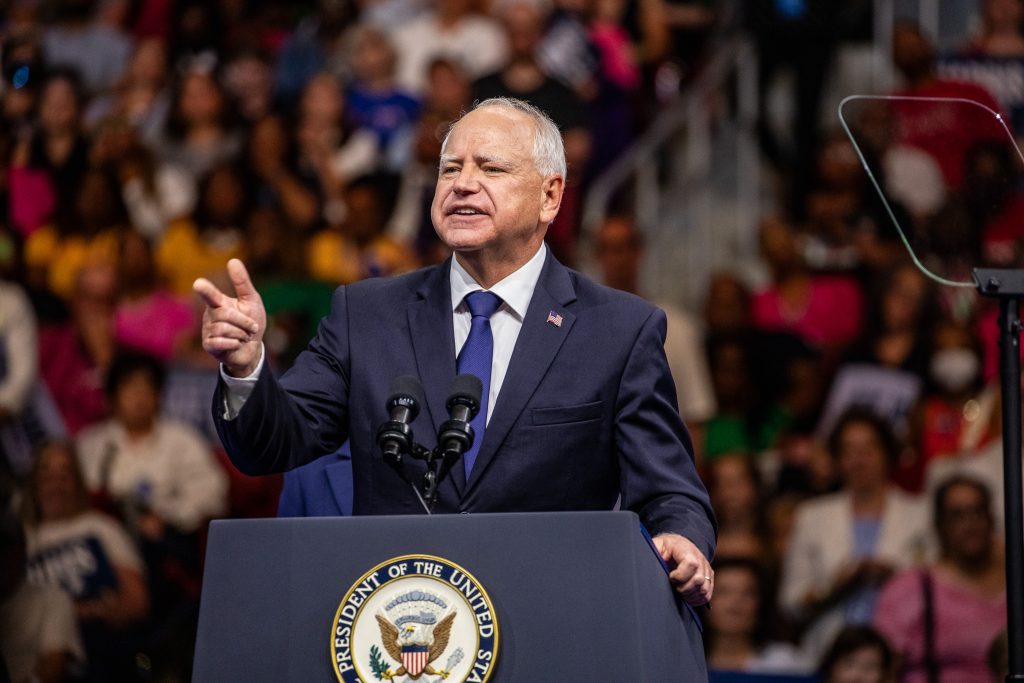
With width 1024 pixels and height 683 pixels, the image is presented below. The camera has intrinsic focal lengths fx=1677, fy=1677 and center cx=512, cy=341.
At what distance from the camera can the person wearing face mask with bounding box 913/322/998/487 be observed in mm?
6582

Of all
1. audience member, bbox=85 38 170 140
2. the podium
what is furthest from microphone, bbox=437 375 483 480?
audience member, bbox=85 38 170 140

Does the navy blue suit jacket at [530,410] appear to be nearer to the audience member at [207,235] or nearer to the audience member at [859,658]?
→ the audience member at [859,658]

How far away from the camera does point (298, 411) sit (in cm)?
313

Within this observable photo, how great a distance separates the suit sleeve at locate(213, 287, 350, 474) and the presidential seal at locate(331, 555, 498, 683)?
1.38 ft

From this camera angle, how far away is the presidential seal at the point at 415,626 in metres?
2.61

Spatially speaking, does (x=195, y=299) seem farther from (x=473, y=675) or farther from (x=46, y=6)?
(x=473, y=675)

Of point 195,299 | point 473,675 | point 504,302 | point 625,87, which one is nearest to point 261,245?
point 195,299

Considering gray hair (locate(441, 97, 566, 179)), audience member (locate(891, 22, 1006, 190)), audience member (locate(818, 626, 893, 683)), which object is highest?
audience member (locate(891, 22, 1006, 190))

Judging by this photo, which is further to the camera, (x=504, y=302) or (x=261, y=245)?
(x=261, y=245)

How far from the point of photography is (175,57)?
945 cm

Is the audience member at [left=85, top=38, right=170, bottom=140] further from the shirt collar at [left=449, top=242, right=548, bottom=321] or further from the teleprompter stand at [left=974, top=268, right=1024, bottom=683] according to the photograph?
the teleprompter stand at [left=974, top=268, right=1024, bottom=683]

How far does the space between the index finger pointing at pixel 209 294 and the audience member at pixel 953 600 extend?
12.4ft

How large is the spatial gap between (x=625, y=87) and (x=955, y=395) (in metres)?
2.54

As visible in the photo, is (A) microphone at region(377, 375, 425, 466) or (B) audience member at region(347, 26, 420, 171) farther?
(B) audience member at region(347, 26, 420, 171)
